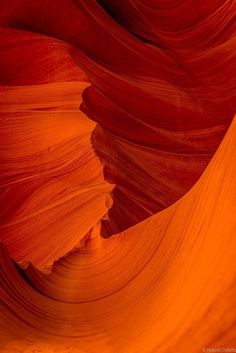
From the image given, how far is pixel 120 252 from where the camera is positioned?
2.42 feet

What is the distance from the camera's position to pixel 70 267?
0.83m

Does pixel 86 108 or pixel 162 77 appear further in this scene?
pixel 162 77

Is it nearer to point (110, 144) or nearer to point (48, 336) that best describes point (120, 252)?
point (48, 336)

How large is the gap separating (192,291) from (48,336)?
0.77 ft

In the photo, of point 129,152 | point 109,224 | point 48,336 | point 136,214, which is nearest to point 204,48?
point 129,152

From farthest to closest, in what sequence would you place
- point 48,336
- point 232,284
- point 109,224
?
point 109,224
point 48,336
point 232,284

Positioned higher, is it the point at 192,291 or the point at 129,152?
the point at 129,152

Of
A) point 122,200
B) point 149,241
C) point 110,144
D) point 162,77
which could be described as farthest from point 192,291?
point 162,77

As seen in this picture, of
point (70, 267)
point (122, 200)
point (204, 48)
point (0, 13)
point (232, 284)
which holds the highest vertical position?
point (0, 13)

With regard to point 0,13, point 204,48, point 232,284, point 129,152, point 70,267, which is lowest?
point 232,284

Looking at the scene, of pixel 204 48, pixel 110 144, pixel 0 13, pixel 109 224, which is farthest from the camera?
pixel 204 48

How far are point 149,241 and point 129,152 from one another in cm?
80

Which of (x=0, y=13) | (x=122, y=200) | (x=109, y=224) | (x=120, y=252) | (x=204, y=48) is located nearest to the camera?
(x=120, y=252)

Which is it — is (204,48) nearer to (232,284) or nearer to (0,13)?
(0,13)
